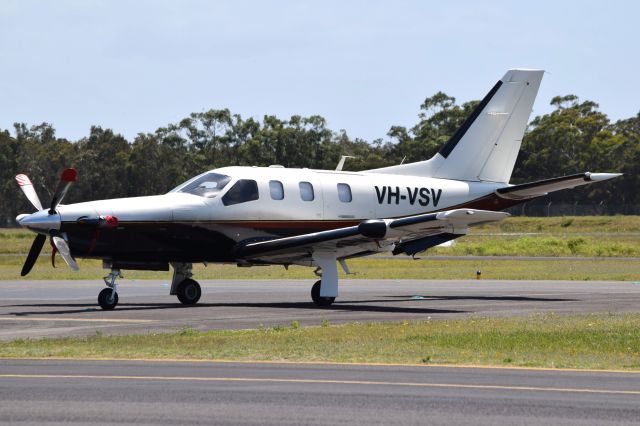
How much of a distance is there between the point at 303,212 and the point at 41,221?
703 cm

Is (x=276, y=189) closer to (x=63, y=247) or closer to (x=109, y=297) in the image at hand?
(x=109, y=297)

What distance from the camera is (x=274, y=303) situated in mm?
29781

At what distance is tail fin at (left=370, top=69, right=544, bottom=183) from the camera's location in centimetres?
3272

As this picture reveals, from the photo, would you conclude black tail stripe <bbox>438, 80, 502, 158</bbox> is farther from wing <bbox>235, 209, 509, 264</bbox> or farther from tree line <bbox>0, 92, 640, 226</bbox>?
tree line <bbox>0, 92, 640, 226</bbox>

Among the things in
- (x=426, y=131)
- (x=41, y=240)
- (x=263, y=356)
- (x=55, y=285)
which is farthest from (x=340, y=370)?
(x=426, y=131)

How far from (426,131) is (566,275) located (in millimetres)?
91422

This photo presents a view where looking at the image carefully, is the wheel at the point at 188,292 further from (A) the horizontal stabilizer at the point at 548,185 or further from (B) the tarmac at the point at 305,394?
(B) the tarmac at the point at 305,394

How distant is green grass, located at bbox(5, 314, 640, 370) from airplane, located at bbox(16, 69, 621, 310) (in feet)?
18.1

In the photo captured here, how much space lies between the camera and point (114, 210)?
27031mm

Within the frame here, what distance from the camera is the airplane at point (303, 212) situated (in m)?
26.7

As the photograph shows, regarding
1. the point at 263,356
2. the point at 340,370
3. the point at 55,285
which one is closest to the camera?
the point at 340,370

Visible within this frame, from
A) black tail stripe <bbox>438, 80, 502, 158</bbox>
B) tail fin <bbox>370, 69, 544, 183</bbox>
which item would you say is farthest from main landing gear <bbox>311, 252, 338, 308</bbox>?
black tail stripe <bbox>438, 80, 502, 158</bbox>

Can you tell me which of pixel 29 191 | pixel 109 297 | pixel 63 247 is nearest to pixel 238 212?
pixel 109 297

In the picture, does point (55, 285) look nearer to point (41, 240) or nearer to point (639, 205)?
point (41, 240)
